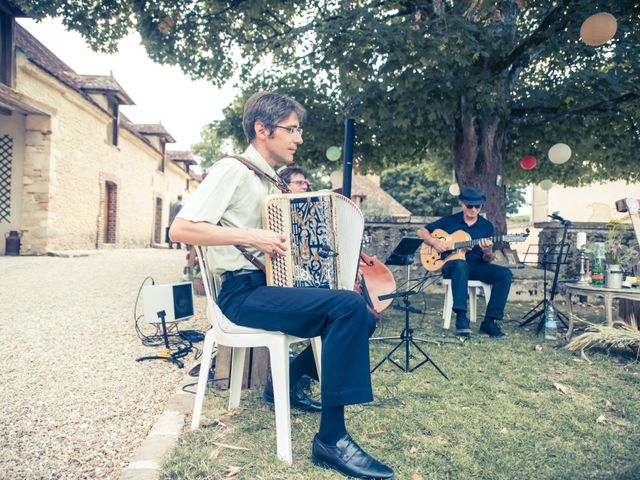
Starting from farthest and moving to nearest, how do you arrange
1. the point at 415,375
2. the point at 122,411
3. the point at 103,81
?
the point at 103,81 < the point at 415,375 < the point at 122,411

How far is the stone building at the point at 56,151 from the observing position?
39.5 ft

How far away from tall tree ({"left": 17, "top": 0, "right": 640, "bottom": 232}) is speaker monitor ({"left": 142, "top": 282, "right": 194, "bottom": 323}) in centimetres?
366

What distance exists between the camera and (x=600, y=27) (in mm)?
5395

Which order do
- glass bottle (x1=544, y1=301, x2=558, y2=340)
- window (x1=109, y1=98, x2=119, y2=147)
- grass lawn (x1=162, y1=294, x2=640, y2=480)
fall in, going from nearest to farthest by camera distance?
grass lawn (x1=162, y1=294, x2=640, y2=480) → glass bottle (x1=544, y1=301, x2=558, y2=340) → window (x1=109, y1=98, x2=119, y2=147)

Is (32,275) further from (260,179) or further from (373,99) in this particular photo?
(260,179)

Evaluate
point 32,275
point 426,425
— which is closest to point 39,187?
point 32,275

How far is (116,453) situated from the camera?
94.0 inches

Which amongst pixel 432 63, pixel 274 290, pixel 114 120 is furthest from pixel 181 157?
Result: pixel 274 290

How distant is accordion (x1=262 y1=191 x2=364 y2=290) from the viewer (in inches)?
91.0

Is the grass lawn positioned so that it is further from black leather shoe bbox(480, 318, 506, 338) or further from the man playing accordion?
black leather shoe bbox(480, 318, 506, 338)

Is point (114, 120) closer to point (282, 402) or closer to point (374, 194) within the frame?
point (282, 402)

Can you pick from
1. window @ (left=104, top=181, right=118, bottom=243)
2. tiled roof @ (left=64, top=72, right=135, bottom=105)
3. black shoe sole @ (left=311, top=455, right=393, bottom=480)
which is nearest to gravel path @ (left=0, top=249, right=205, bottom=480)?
black shoe sole @ (left=311, top=455, right=393, bottom=480)

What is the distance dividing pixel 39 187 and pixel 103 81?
16.3 feet

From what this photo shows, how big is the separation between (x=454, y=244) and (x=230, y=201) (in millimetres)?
3989
